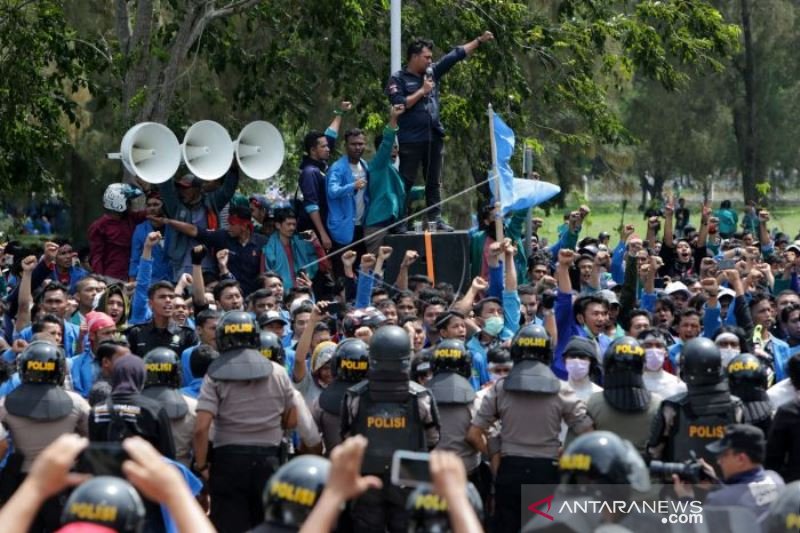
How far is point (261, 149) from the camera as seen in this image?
14.4m

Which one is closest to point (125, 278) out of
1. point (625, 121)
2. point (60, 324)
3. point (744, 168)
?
point (60, 324)

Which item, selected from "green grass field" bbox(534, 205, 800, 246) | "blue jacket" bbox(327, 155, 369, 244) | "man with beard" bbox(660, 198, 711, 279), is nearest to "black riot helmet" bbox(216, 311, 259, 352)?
"blue jacket" bbox(327, 155, 369, 244)

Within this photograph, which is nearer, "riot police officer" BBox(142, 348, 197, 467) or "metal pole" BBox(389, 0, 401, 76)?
"riot police officer" BBox(142, 348, 197, 467)

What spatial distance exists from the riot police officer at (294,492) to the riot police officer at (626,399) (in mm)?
3740

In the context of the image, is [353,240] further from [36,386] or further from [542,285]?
[36,386]

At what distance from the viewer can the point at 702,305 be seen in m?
12.7

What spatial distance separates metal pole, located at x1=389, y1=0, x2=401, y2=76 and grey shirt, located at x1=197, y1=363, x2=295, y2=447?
739cm

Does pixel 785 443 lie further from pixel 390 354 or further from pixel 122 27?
pixel 122 27

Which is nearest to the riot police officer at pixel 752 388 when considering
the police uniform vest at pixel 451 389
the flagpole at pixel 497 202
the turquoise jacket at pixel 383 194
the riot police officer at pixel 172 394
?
the police uniform vest at pixel 451 389

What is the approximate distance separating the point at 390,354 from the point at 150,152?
5.56 metres

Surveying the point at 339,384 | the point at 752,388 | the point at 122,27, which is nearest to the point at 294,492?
the point at 339,384

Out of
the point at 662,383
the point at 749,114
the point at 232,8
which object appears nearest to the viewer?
the point at 662,383

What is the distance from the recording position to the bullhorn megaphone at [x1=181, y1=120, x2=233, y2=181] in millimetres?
13836

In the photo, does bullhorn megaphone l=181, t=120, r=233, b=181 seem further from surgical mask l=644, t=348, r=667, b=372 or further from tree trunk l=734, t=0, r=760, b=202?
tree trunk l=734, t=0, r=760, b=202
